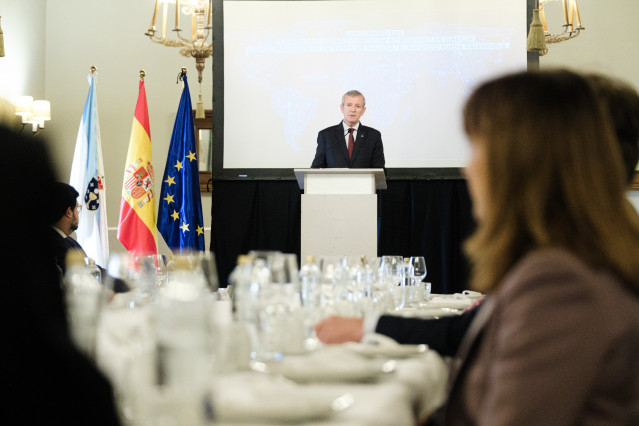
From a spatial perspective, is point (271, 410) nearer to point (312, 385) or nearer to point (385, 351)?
point (312, 385)

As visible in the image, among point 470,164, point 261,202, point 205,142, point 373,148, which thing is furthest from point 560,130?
point 205,142

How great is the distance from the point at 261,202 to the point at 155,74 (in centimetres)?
237

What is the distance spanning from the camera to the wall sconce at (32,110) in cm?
760

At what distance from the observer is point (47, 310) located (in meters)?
0.76

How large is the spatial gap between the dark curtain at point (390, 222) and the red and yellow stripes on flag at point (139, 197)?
2.18ft

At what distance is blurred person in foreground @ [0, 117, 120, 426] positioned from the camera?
74 centimetres

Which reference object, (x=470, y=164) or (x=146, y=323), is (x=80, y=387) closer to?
(x=146, y=323)

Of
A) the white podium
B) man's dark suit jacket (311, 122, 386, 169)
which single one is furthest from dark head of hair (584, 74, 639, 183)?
man's dark suit jacket (311, 122, 386, 169)

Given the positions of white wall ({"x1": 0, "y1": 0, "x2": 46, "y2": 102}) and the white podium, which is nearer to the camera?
the white podium

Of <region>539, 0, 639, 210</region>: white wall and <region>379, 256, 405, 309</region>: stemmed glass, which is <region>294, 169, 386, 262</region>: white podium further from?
<region>539, 0, 639, 210</region>: white wall

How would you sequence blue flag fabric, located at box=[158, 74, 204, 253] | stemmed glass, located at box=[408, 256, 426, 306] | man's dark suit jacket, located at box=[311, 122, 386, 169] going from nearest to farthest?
stemmed glass, located at box=[408, 256, 426, 306], man's dark suit jacket, located at box=[311, 122, 386, 169], blue flag fabric, located at box=[158, 74, 204, 253]

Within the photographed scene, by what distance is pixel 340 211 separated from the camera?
4875 mm

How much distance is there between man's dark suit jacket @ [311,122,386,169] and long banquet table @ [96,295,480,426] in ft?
15.1

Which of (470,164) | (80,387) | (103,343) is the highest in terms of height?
(470,164)
